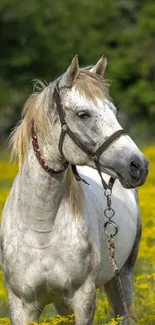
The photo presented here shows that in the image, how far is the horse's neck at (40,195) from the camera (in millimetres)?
5836

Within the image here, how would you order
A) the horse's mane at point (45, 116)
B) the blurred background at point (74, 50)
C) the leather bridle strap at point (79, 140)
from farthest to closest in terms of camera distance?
the blurred background at point (74, 50) < the horse's mane at point (45, 116) < the leather bridle strap at point (79, 140)

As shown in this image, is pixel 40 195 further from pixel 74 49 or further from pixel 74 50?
pixel 74 49

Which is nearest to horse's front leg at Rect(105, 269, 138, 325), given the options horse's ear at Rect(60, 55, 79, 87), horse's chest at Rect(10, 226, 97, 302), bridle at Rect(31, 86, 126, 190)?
horse's chest at Rect(10, 226, 97, 302)

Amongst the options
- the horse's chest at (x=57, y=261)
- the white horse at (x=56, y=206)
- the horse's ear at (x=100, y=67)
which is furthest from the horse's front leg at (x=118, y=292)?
the horse's ear at (x=100, y=67)

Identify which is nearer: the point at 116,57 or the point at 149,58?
the point at 149,58

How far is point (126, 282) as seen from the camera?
757cm

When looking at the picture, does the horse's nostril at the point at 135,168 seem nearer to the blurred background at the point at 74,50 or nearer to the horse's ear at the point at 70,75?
the horse's ear at the point at 70,75

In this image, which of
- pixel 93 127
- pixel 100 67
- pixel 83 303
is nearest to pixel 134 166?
pixel 93 127

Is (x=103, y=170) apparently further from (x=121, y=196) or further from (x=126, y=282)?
(x=126, y=282)

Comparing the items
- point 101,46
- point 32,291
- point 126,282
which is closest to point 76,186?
point 32,291

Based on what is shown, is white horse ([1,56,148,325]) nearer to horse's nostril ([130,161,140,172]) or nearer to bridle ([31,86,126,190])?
bridle ([31,86,126,190])

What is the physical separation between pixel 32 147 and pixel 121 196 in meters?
1.53

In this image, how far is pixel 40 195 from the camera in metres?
5.85

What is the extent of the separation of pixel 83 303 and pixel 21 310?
0.41 m
